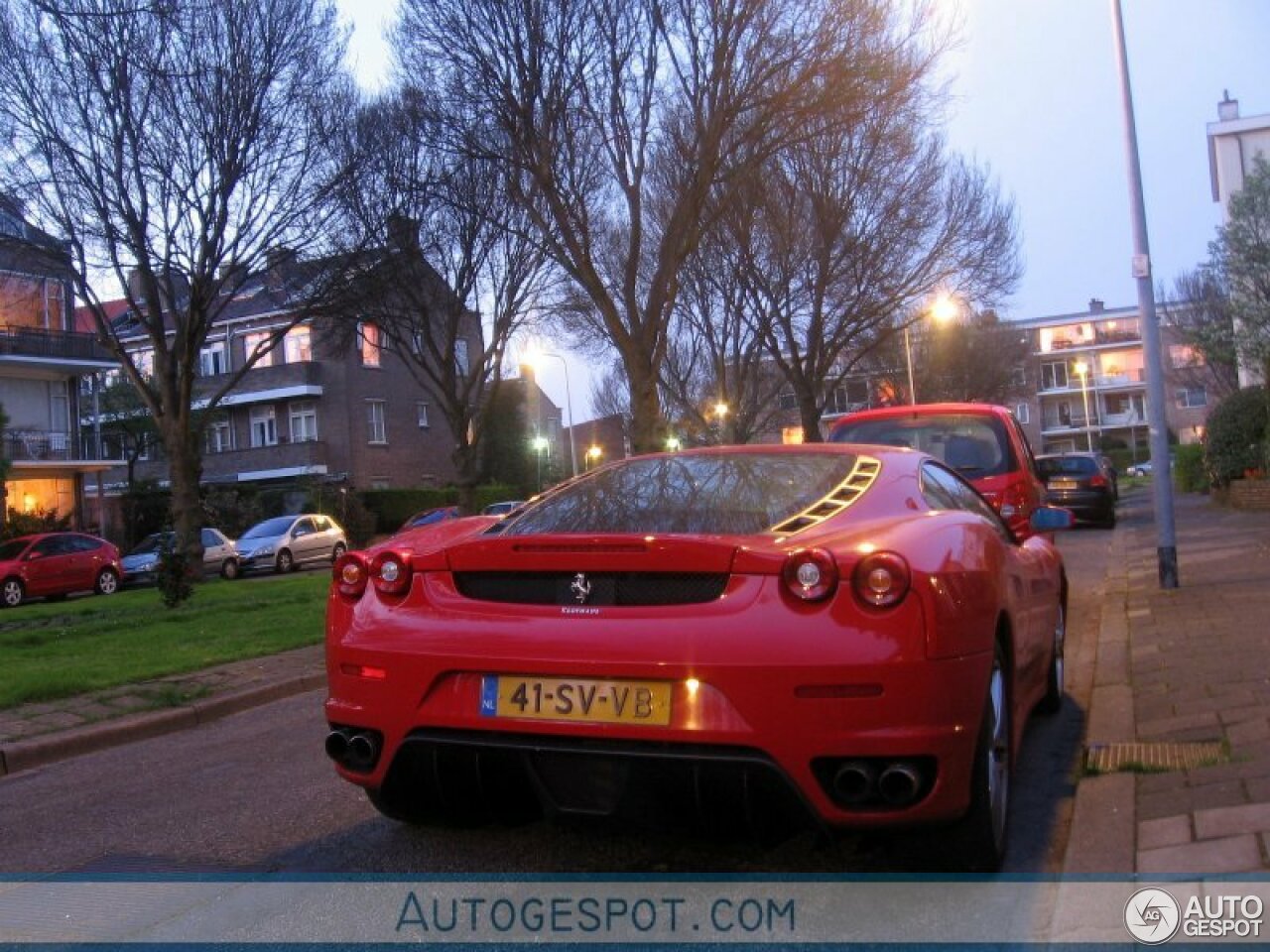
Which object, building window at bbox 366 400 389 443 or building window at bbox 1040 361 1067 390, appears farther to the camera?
building window at bbox 1040 361 1067 390

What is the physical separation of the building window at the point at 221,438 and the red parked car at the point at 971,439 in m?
43.8

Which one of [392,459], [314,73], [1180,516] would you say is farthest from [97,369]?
[1180,516]

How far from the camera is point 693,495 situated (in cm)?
400

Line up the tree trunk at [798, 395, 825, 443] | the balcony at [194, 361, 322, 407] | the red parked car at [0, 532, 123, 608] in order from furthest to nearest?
the balcony at [194, 361, 322, 407] → the tree trunk at [798, 395, 825, 443] → the red parked car at [0, 532, 123, 608]

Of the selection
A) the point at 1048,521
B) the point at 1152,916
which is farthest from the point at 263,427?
the point at 1152,916

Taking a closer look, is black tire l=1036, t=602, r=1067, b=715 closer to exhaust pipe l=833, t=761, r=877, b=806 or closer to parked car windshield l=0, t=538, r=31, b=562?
exhaust pipe l=833, t=761, r=877, b=806

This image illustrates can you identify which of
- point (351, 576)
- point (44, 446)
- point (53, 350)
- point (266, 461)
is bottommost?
point (351, 576)

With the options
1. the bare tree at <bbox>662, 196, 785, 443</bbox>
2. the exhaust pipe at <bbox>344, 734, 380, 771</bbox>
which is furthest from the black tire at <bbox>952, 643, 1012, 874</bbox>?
the bare tree at <bbox>662, 196, 785, 443</bbox>

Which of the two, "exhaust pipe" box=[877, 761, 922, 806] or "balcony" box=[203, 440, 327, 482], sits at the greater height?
"balcony" box=[203, 440, 327, 482]

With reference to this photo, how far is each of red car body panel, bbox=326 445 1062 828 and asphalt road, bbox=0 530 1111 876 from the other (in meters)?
0.56

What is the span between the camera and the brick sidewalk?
3.58m

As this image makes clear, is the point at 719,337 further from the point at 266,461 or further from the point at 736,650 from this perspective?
the point at 736,650

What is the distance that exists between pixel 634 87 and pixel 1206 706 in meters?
12.7

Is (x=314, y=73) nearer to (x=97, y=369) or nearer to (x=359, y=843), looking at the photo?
(x=359, y=843)
